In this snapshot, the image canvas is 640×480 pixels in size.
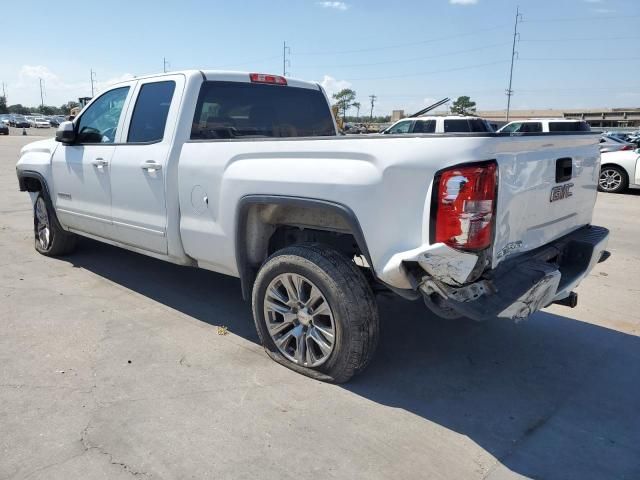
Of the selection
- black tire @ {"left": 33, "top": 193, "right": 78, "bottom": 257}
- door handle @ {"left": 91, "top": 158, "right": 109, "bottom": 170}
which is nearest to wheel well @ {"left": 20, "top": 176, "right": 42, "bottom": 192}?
black tire @ {"left": 33, "top": 193, "right": 78, "bottom": 257}

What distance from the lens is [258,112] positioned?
4727 mm

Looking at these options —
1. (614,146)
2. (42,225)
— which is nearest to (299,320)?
(42,225)

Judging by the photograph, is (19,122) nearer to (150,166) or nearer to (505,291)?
(150,166)

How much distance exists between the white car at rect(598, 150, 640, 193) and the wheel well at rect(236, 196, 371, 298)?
12.1 m

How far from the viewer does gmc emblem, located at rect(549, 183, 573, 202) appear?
3.30 meters

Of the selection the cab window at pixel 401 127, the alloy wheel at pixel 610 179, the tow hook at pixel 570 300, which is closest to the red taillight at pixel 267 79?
the tow hook at pixel 570 300

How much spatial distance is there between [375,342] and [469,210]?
1096 millimetres

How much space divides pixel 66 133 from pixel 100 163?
0.67 metres

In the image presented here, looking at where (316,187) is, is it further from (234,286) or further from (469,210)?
(234,286)

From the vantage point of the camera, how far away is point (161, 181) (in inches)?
165

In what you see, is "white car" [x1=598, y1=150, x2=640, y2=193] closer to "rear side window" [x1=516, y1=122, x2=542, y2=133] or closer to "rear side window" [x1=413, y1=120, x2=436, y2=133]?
"rear side window" [x1=516, y1=122, x2=542, y2=133]

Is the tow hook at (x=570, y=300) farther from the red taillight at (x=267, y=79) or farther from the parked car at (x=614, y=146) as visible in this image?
the parked car at (x=614, y=146)

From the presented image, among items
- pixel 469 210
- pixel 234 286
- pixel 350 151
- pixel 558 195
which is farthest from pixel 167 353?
pixel 558 195

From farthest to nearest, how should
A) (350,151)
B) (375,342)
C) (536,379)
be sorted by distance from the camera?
(536,379)
(375,342)
(350,151)
